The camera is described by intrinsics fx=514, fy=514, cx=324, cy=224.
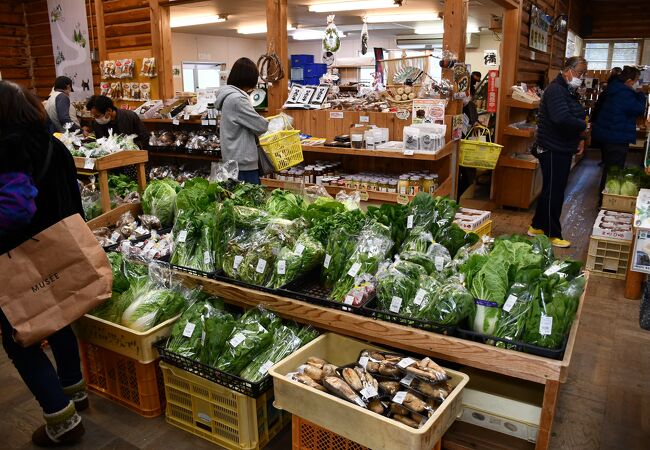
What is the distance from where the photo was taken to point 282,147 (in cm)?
454

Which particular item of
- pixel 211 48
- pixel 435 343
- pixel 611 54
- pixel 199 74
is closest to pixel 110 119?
pixel 435 343

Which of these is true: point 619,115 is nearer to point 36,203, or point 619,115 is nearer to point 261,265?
point 261,265

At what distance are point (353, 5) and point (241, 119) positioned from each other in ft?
12.1

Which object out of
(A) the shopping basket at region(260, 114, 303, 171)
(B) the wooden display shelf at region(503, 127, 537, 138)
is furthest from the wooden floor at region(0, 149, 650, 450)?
(B) the wooden display shelf at region(503, 127, 537, 138)

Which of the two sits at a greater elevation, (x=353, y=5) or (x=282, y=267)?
(x=353, y=5)

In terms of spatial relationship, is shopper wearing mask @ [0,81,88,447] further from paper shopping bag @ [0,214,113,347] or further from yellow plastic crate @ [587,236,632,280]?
yellow plastic crate @ [587,236,632,280]

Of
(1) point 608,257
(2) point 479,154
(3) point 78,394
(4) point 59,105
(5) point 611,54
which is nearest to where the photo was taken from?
(3) point 78,394

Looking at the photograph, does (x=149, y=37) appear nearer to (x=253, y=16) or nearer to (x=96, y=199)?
(x=253, y=16)

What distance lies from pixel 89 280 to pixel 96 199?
6.44 ft

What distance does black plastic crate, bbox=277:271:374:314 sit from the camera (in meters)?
2.44

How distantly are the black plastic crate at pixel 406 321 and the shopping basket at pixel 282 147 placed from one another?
2.37 meters

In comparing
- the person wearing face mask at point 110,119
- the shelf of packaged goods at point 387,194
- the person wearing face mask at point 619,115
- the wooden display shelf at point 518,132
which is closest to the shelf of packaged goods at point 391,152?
the shelf of packaged goods at point 387,194

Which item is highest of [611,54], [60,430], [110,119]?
[611,54]

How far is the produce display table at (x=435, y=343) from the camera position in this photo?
2.00 m
